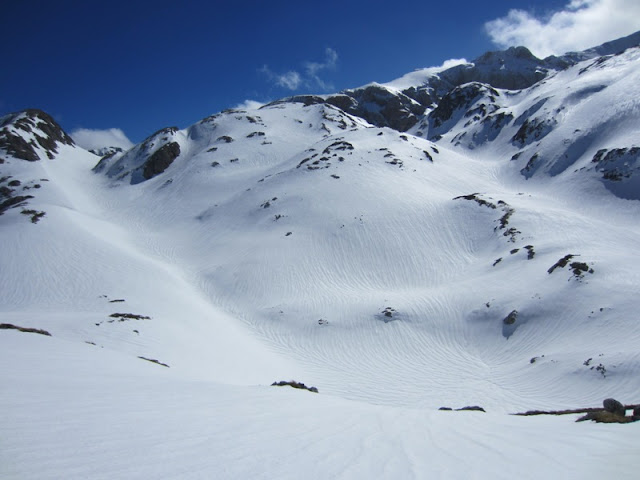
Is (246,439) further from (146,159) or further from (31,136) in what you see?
(31,136)

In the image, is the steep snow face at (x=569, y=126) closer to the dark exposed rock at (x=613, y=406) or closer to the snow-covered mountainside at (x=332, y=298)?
the snow-covered mountainside at (x=332, y=298)

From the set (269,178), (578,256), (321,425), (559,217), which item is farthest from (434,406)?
(269,178)

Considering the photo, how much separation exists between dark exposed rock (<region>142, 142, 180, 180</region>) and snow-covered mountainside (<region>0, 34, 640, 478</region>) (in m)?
0.50

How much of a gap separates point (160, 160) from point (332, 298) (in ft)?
215

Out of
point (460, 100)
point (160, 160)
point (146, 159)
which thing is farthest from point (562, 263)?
point (460, 100)

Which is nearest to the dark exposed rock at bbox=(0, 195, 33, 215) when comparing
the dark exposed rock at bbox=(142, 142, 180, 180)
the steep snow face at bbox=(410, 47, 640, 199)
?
the dark exposed rock at bbox=(142, 142, 180, 180)

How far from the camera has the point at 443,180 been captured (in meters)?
52.9

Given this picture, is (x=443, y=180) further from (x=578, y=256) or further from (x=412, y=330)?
(x=412, y=330)

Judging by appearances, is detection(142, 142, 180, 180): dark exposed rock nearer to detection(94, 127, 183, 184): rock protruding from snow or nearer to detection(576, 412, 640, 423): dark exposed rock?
detection(94, 127, 183, 184): rock protruding from snow

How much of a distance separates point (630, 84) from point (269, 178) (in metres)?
59.7

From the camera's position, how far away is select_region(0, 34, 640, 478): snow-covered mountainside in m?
4.64

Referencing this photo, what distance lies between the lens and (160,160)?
79.4 metres

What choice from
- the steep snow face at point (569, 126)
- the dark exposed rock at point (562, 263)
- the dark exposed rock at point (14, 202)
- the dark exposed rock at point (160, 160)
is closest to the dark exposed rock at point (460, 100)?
the steep snow face at point (569, 126)

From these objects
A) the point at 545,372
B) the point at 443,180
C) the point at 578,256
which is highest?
the point at 443,180
